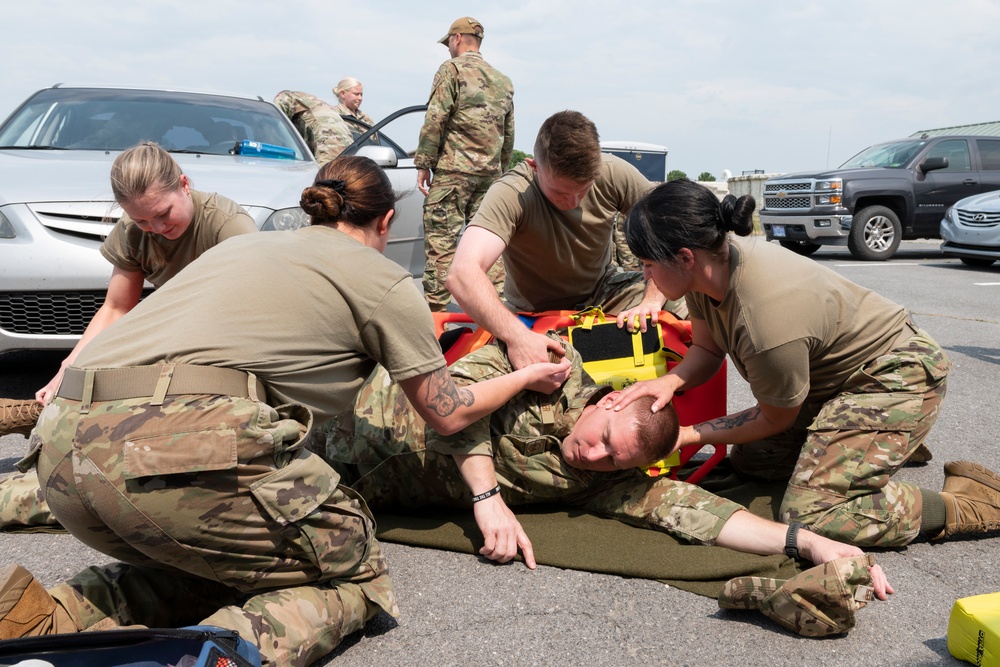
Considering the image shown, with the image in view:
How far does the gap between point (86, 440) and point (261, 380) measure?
44 cm

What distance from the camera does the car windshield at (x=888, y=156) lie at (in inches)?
512

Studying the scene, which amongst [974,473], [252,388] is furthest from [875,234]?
[252,388]

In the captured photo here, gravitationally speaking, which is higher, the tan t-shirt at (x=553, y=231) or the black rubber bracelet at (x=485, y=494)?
the tan t-shirt at (x=553, y=231)

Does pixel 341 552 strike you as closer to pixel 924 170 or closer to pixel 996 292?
pixel 996 292

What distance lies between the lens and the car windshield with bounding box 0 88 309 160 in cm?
530

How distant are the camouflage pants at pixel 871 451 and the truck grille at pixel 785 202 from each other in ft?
33.5

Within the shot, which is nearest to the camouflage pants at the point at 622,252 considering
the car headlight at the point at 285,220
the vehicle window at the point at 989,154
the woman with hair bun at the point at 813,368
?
the car headlight at the point at 285,220

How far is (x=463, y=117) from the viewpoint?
21.5ft

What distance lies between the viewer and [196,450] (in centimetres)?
202

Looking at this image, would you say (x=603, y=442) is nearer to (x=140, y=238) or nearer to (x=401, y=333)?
(x=401, y=333)

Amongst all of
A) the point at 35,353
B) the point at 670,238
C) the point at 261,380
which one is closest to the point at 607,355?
the point at 670,238

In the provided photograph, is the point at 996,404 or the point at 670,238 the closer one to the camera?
the point at 670,238

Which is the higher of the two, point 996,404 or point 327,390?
point 327,390

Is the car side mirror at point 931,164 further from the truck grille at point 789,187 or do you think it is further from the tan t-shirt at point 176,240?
the tan t-shirt at point 176,240
